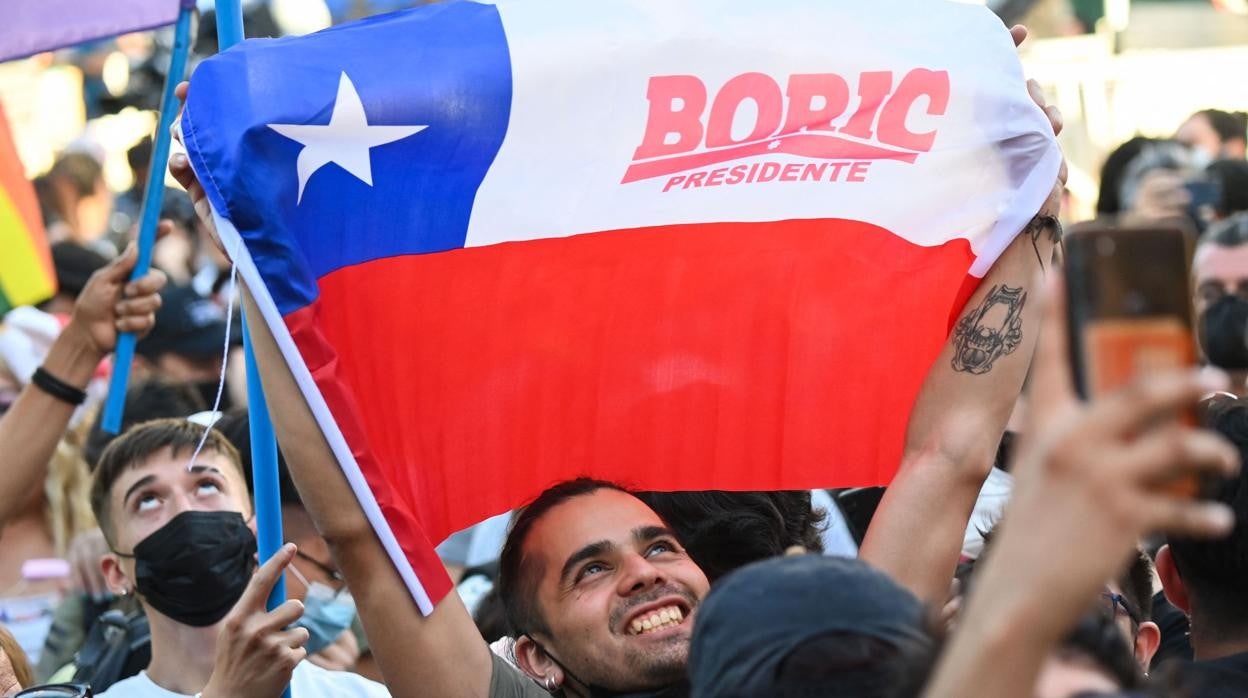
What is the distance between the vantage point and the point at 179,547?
431 centimetres

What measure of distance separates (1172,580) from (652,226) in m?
1.29

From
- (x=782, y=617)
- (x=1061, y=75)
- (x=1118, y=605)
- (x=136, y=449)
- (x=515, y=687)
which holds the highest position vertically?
(x=782, y=617)

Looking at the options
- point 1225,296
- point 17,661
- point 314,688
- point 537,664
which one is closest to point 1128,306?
point 537,664

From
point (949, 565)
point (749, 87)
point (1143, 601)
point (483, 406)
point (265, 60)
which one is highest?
point (265, 60)

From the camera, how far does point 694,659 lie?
222cm

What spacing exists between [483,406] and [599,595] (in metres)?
0.49

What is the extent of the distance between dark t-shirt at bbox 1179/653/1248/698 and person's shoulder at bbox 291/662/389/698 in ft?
5.79

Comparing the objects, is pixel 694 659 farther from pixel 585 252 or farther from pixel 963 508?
pixel 585 252

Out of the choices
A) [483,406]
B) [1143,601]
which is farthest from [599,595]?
[1143,601]

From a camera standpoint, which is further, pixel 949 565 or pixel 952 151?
pixel 952 151

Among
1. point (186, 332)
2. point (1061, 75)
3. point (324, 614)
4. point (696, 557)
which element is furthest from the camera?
point (1061, 75)

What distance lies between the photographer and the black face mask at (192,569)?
4.29 metres

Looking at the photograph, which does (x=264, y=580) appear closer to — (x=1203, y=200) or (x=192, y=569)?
(x=192, y=569)

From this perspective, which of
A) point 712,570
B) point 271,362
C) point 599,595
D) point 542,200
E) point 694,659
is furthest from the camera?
point 712,570
